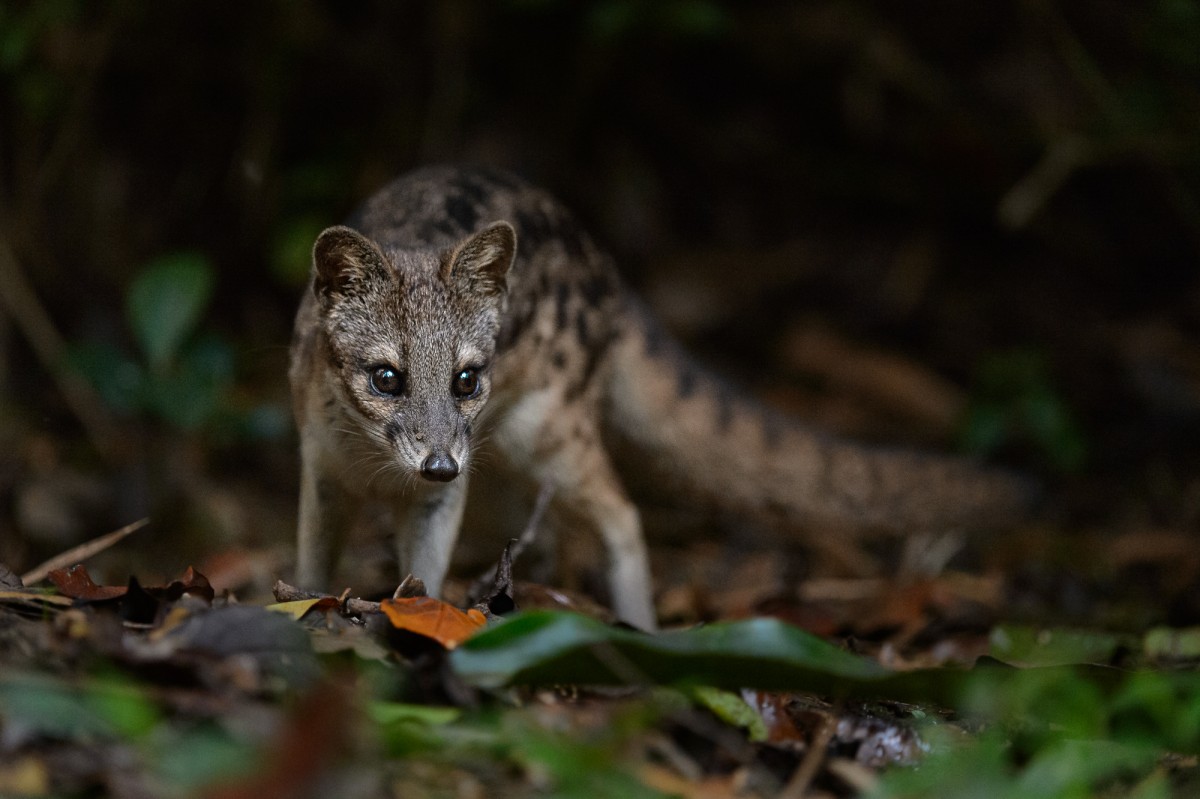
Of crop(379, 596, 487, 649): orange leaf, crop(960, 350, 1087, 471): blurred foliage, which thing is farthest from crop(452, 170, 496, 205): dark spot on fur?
crop(960, 350, 1087, 471): blurred foliage

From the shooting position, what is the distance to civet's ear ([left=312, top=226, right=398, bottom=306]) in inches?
212

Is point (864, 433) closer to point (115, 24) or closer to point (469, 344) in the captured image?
point (469, 344)

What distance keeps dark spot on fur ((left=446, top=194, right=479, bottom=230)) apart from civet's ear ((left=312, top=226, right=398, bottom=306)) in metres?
1.03

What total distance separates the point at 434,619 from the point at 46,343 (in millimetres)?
6175

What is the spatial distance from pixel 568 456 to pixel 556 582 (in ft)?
3.33

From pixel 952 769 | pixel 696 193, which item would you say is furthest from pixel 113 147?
pixel 952 769

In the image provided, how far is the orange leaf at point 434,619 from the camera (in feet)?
12.9

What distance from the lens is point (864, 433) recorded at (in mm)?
10055

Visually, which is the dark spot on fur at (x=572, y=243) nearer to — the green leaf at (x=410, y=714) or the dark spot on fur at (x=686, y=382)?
the dark spot on fur at (x=686, y=382)

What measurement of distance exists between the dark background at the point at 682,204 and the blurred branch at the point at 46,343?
23 mm

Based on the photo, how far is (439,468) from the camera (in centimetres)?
511

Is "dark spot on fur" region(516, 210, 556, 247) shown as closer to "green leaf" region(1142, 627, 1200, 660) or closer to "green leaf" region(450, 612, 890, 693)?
"green leaf" region(450, 612, 890, 693)

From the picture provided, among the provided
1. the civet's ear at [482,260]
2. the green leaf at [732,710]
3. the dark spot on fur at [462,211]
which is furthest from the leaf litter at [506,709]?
the dark spot on fur at [462,211]

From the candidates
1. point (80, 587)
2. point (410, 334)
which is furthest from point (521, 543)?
point (80, 587)
